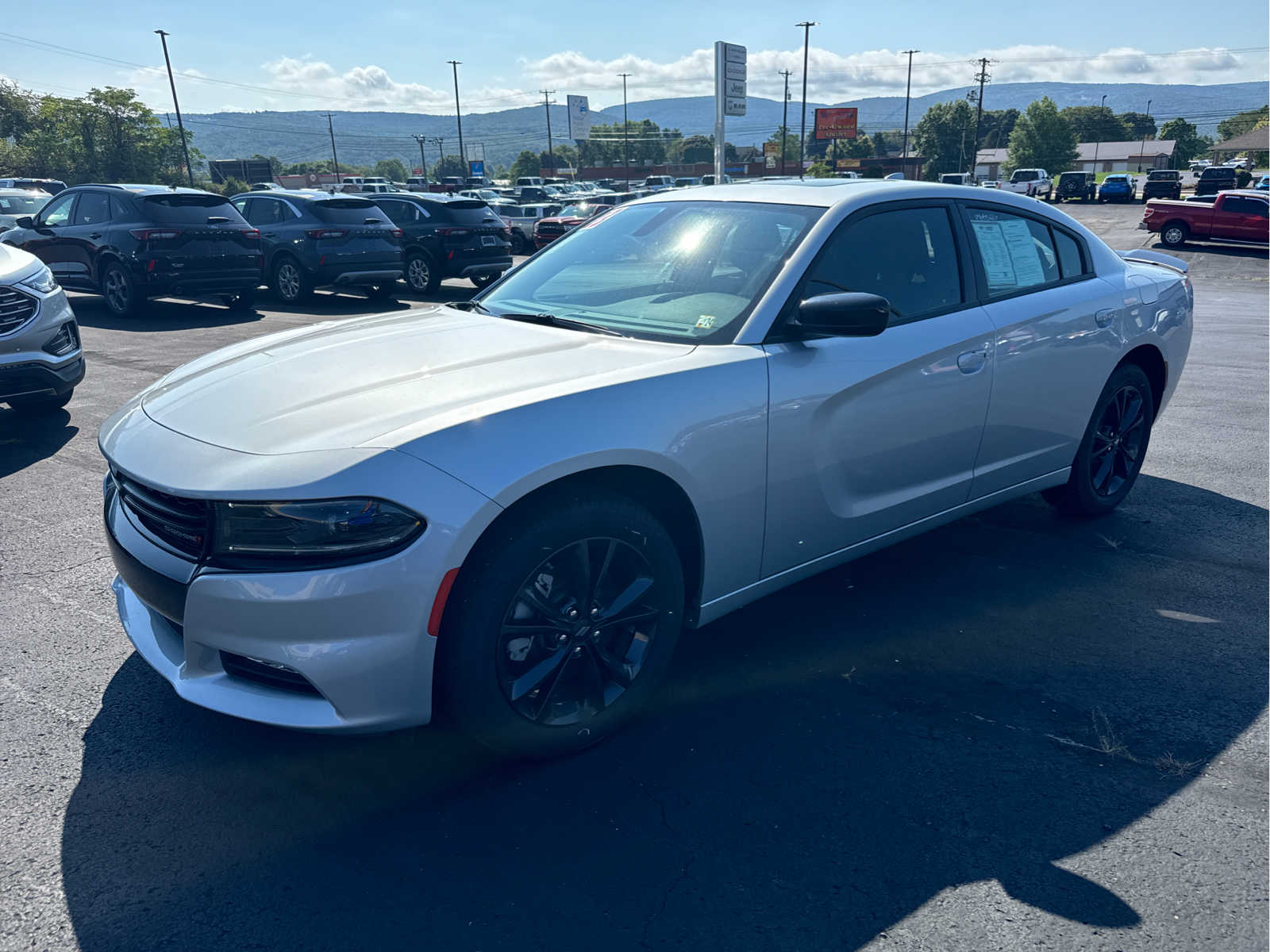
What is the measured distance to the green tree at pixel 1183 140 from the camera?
381 feet

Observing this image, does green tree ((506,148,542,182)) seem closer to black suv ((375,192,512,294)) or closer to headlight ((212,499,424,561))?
black suv ((375,192,512,294))

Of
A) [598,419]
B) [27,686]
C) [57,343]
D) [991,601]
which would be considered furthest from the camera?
[57,343]

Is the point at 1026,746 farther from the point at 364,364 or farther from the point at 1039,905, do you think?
the point at 364,364

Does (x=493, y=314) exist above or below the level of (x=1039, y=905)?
above

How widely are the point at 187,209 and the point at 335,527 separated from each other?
11420 millimetres

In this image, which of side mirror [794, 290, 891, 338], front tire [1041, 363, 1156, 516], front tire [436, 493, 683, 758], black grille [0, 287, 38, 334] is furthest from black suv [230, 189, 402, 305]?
front tire [436, 493, 683, 758]

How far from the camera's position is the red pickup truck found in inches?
982

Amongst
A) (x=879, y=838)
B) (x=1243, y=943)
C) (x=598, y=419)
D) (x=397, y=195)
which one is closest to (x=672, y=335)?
(x=598, y=419)

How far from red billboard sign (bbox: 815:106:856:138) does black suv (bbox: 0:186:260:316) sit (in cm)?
8790

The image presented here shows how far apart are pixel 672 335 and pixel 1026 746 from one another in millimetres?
1708

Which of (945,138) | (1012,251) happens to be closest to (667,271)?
(1012,251)

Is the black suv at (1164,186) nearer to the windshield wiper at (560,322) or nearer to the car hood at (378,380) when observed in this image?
the windshield wiper at (560,322)

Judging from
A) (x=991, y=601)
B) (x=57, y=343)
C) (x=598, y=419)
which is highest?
(x=598, y=419)

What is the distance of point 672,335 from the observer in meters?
3.07
